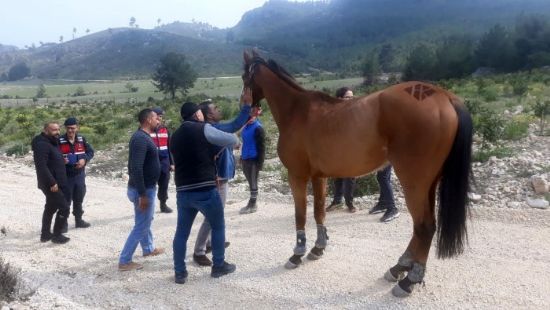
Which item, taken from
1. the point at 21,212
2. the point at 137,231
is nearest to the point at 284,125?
the point at 137,231

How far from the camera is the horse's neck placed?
5527 mm

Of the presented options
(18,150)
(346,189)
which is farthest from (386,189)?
(18,150)

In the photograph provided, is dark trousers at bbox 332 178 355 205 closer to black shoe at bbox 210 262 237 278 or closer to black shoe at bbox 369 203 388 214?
black shoe at bbox 369 203 388 214

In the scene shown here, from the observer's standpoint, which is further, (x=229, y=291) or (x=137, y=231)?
(x=137, y=231)

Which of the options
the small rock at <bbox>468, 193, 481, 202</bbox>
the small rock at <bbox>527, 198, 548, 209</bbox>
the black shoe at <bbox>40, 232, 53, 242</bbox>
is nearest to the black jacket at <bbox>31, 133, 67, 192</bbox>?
the black shoe at <bbox>40, 232, 53, 242</bbox>

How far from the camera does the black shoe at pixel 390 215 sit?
283 inches

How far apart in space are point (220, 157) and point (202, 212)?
1.16 m

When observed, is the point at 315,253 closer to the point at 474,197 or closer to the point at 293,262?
the point at 293,262

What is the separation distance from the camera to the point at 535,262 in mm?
5242

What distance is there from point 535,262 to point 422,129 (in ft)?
7.14

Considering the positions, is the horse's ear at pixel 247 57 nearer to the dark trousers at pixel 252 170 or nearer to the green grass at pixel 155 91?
the dark trousers at pixel 252 170

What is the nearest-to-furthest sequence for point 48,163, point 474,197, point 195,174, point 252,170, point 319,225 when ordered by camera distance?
point 195,174 < point 319,225 < point 48,163 < point 474,197 < point 252,170

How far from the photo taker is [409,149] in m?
4.48

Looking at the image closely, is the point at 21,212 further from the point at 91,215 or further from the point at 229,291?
the point at 229,291
